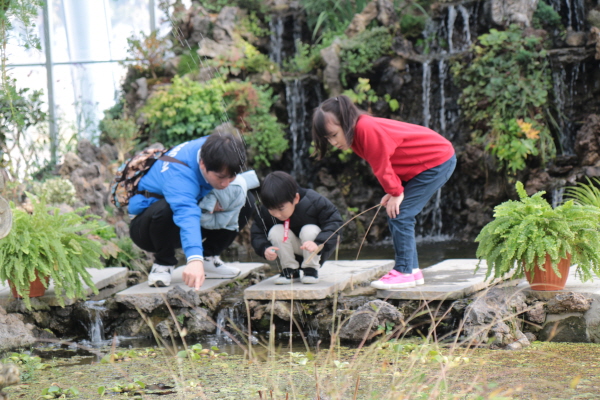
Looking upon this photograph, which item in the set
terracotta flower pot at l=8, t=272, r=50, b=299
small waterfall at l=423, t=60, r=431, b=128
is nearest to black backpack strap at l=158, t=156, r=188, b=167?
terracotta flower pot at l=8, t=272, r=50, b=299

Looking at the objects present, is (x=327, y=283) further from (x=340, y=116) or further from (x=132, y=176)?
(x=132, y=176)

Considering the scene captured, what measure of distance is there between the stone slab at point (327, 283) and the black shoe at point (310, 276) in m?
0.03

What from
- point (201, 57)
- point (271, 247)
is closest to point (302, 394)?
point (271, 247)

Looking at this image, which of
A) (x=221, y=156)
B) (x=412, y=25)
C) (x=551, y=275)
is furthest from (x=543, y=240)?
(x=412, y=25)

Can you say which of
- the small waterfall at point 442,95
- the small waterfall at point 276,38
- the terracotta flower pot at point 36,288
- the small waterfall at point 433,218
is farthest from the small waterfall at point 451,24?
the terracotta flower pot at point 36,288

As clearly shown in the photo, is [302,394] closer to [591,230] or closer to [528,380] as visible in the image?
[528,380]

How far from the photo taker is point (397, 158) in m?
3.67

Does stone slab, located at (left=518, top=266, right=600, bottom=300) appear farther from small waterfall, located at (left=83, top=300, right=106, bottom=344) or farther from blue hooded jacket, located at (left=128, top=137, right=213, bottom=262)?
small waterfall, located at (left=83, top=300, right=106, bottom=344)

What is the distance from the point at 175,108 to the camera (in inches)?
344

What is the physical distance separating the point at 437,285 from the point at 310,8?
25.5ft

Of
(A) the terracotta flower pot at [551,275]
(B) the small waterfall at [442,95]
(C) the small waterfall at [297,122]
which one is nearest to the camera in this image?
(A) the terracotta flower pot at [551,275]

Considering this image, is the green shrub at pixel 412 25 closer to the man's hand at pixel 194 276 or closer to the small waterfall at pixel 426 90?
the small waterfall at pixel 426 90

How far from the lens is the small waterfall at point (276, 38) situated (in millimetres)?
10625

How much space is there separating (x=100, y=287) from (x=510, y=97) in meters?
5.48
